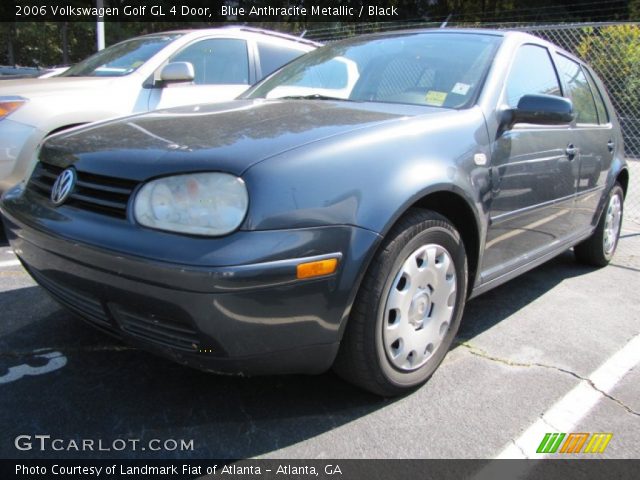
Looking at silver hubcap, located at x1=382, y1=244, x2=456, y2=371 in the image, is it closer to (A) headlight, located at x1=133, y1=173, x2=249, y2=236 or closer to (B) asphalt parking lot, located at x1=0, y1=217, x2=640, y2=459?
(B) asphalt parking lot, located at x1=0, y1=217, x2=640, y2=459

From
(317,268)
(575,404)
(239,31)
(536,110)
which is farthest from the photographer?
(239,31)

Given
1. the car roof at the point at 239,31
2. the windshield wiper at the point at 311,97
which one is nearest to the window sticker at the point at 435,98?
the windshield wiper at the point at 311,97

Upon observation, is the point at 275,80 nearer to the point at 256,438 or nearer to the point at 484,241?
the point at 484,241

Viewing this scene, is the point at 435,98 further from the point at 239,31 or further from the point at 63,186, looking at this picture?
the point at 239,31

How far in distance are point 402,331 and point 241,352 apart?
70 centimetres

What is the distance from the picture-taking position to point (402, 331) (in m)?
2.16

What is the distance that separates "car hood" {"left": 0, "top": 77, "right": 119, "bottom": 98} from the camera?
3988 mm

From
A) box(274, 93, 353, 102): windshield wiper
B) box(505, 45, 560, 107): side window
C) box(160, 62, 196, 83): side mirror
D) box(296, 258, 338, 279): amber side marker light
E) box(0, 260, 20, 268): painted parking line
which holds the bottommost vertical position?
box(0, 260, 20, 268): painted parking line

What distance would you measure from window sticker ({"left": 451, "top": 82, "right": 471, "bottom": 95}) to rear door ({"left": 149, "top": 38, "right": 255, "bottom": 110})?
110 inches

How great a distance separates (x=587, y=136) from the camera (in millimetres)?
3475

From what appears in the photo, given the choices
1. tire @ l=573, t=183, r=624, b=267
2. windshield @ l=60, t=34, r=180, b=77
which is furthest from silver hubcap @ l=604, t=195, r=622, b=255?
windshield @ l=60, t=34, r=180, b=77

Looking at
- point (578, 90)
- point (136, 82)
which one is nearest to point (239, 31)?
point (136, 82)

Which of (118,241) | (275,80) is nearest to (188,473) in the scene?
(118,241)

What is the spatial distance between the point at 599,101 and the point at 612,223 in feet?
3.25
